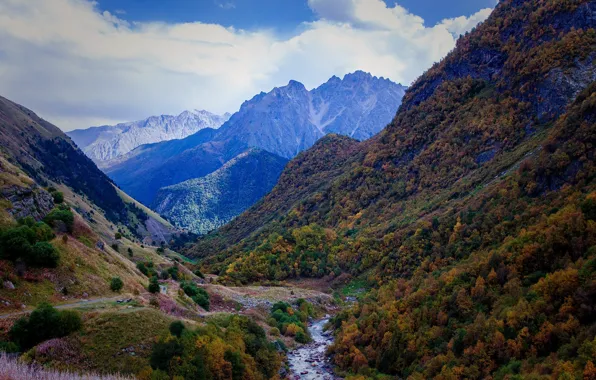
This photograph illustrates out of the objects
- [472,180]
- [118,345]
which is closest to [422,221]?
[472,180]

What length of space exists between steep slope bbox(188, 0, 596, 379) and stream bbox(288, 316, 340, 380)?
2159 mm

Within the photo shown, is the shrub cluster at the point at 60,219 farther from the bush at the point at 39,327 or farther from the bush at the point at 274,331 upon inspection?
the bush at the point at 274,331

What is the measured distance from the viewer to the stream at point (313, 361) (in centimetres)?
3969

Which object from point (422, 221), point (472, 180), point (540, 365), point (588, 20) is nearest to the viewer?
point (540, 365)

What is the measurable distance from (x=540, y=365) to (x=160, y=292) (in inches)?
1406

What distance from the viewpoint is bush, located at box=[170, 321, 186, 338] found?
2912 cm

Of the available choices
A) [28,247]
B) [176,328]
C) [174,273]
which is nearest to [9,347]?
[176,328]

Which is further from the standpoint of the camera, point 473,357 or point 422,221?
point 422,221

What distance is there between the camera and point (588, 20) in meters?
83.9

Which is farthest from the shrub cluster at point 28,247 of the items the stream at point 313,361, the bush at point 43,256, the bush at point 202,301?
the stream at point 313,361

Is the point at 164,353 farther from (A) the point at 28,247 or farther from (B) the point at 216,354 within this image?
(A) the point at 28,247

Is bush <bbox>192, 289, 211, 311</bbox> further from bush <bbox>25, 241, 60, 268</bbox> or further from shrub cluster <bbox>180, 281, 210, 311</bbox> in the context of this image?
bush <bbox>25, 241, 60, 268</bbox>

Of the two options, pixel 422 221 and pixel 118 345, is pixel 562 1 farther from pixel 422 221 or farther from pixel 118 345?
pixel 118 345

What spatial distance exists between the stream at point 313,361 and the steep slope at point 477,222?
2.16 m
